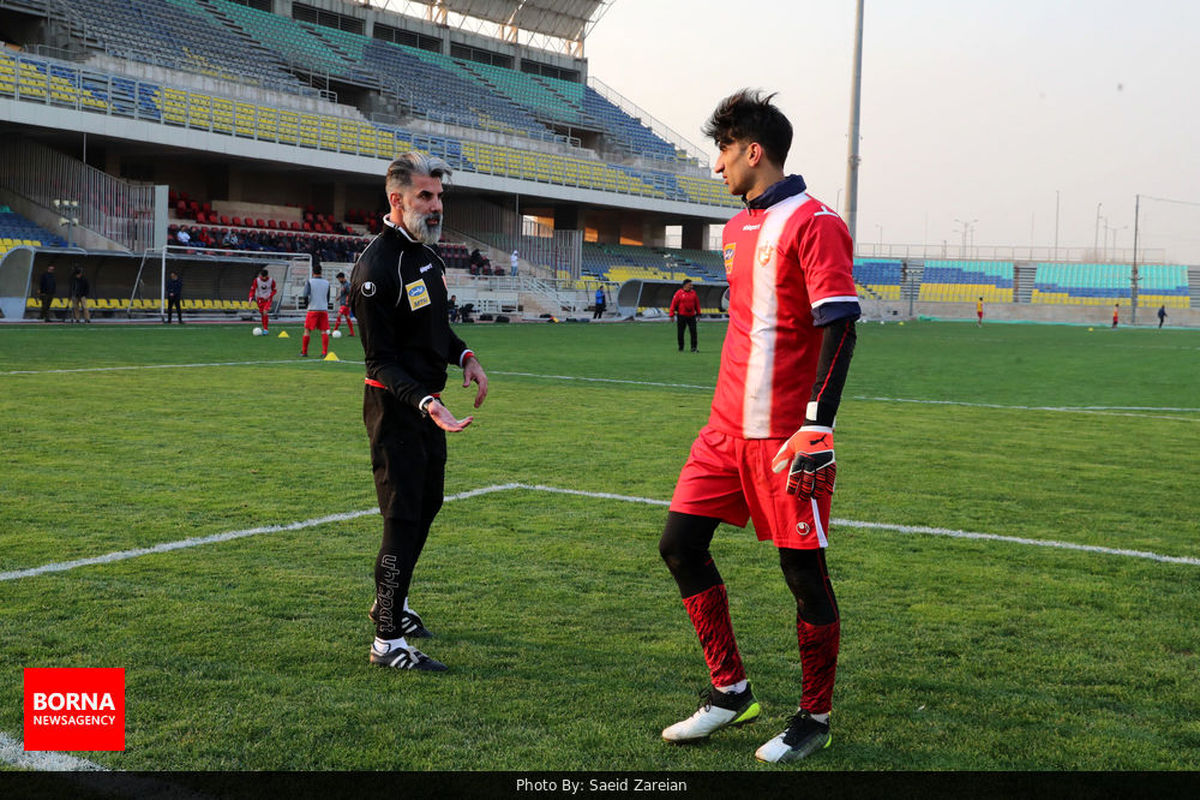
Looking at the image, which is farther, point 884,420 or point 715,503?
point 884,420

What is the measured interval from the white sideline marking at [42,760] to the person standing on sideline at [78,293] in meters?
27.8

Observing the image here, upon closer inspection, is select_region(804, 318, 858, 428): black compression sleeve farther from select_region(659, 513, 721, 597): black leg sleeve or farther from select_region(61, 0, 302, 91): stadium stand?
select_region(61, 0, 302, 91): stadium stand

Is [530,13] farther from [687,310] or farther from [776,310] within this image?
[776,310]

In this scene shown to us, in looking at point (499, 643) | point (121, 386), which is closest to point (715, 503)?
point (499, 643)

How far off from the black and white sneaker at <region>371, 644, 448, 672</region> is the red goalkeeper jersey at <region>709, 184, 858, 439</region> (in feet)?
4.88

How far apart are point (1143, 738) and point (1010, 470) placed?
5.88m

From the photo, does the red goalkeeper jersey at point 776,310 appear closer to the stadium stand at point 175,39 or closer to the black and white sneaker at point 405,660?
the black and white sneaker at point 405,660

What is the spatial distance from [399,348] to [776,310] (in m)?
1.68

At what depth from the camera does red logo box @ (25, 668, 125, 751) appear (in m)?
3.47

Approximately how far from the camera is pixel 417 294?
4418 millimetres

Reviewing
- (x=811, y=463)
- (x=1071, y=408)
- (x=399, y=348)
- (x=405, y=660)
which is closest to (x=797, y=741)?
(x=811, y=463)

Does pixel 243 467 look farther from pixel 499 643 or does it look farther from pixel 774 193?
pixel 774 193

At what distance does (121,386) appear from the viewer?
13984 mm

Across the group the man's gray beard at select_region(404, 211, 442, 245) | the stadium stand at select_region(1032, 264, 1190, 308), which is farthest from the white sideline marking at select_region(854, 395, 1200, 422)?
the stadium stand at select_region(1032, 264, 1190, 308)
